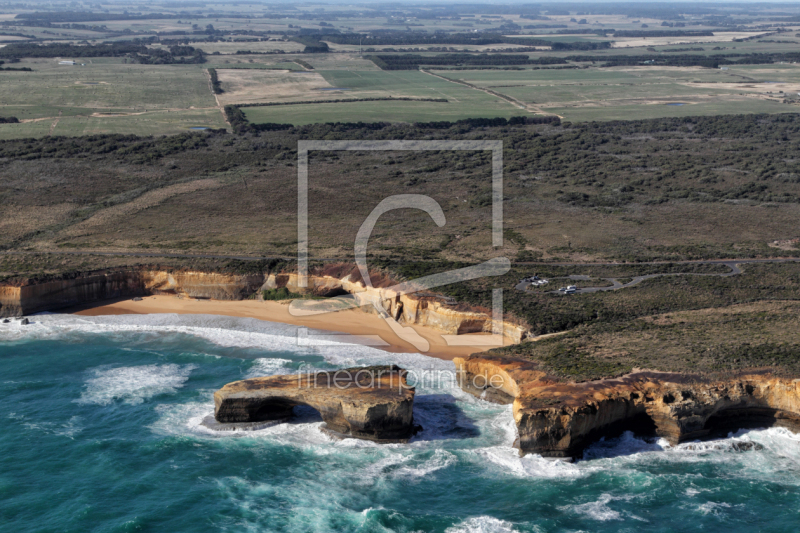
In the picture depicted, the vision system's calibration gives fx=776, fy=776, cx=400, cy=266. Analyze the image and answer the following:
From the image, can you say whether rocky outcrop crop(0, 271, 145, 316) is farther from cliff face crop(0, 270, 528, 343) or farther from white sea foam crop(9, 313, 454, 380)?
white sea foam crop(9, 313, 454, 380)

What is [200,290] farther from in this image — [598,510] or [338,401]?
[598,510]

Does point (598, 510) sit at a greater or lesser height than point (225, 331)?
lesser

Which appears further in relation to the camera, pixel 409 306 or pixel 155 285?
pixel 155 285

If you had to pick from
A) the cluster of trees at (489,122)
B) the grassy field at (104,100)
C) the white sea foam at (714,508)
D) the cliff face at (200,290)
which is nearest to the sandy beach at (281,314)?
the cliff face at (200,290)

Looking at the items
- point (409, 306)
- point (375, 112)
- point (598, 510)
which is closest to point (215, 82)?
point (375, 112)

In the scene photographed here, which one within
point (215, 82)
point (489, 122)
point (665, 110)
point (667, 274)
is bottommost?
point (667, 274)

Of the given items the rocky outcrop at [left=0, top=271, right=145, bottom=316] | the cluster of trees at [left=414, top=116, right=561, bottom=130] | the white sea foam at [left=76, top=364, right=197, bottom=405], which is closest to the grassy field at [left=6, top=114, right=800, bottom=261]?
the cluster of trees at [left=414, top=116, right=561, bottom=130]

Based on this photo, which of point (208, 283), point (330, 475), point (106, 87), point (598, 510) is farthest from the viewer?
point (106, 87)
